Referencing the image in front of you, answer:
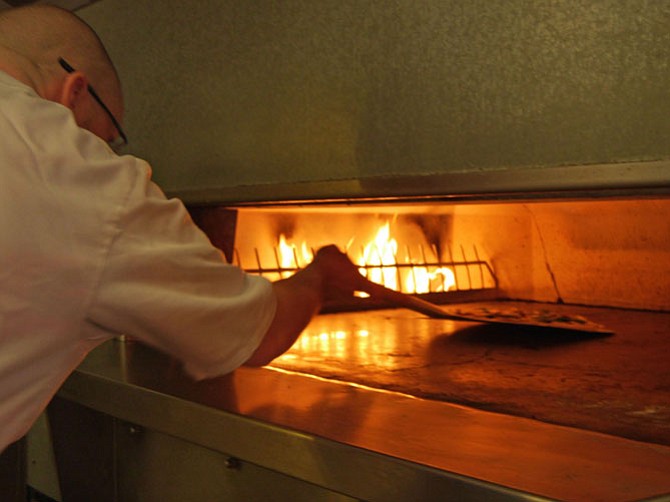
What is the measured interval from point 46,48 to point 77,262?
325mm

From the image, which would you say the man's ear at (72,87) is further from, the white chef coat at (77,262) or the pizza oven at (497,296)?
the pizza oven at (497,296)

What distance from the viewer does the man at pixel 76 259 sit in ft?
2.14

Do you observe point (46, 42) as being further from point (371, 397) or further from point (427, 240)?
point (427, 240)

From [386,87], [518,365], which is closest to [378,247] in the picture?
[518,365]

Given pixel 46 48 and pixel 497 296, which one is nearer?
pixel 46 48

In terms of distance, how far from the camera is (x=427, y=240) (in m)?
2.07

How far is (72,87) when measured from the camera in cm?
84

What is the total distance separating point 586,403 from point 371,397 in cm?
31

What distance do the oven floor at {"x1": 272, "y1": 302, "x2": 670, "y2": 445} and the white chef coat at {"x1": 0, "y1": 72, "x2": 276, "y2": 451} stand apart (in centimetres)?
47

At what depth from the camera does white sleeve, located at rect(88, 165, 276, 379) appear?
689mm

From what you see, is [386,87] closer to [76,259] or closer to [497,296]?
[76,259]

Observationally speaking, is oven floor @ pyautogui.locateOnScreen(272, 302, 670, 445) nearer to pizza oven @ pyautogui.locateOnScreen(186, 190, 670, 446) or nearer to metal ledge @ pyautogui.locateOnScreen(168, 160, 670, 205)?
pizza oven @ pyautogui.locateOnScreen(186, 190, 670, 446)

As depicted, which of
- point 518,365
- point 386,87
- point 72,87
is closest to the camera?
point 72,87

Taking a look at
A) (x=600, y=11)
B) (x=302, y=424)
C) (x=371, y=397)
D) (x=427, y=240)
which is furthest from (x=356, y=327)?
(x=600, y=11)
